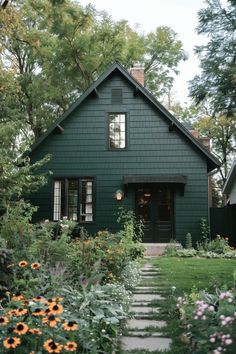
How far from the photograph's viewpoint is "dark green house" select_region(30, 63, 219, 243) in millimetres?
16312

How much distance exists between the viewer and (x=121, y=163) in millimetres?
16609

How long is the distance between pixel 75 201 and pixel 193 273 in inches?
306

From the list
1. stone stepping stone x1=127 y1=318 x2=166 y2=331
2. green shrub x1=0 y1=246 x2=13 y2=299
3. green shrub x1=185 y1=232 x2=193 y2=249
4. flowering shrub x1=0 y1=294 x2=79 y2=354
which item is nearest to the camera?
flowering shrub x1=0 y1=294 x2=79 y2=354

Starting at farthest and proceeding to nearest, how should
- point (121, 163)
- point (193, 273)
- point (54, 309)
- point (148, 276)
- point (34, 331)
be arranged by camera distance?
point (121, 163) < point (193, 273) < point (148, 276) < point (54, 309) < point (34, 331)

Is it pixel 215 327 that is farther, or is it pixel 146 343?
pixel 146 343

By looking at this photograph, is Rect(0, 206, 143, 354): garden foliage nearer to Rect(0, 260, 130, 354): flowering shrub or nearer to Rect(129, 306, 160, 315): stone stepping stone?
Rect(0, 260, 130, 354): flowering shrub

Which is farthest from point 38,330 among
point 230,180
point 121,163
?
point 230,180

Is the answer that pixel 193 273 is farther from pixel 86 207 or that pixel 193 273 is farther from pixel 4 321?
pixel 86 207

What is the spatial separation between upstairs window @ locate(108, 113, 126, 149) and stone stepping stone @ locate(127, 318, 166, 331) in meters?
11.2

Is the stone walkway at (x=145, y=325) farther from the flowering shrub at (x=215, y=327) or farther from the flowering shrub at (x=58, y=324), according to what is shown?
the flowering shrub at (x=215, y=327)

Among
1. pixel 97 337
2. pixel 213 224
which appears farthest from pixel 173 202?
pixel 97 337

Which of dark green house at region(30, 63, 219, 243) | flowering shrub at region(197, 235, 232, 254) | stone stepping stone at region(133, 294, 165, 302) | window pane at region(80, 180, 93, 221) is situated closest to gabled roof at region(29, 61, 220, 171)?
dark green house at region(30, 63, 219, 243)

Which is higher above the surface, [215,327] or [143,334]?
[215,327]

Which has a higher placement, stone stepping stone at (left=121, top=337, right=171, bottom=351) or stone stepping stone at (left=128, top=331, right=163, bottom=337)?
stone stepping stone at (left=128, top=331, right=163, bottom=337)
